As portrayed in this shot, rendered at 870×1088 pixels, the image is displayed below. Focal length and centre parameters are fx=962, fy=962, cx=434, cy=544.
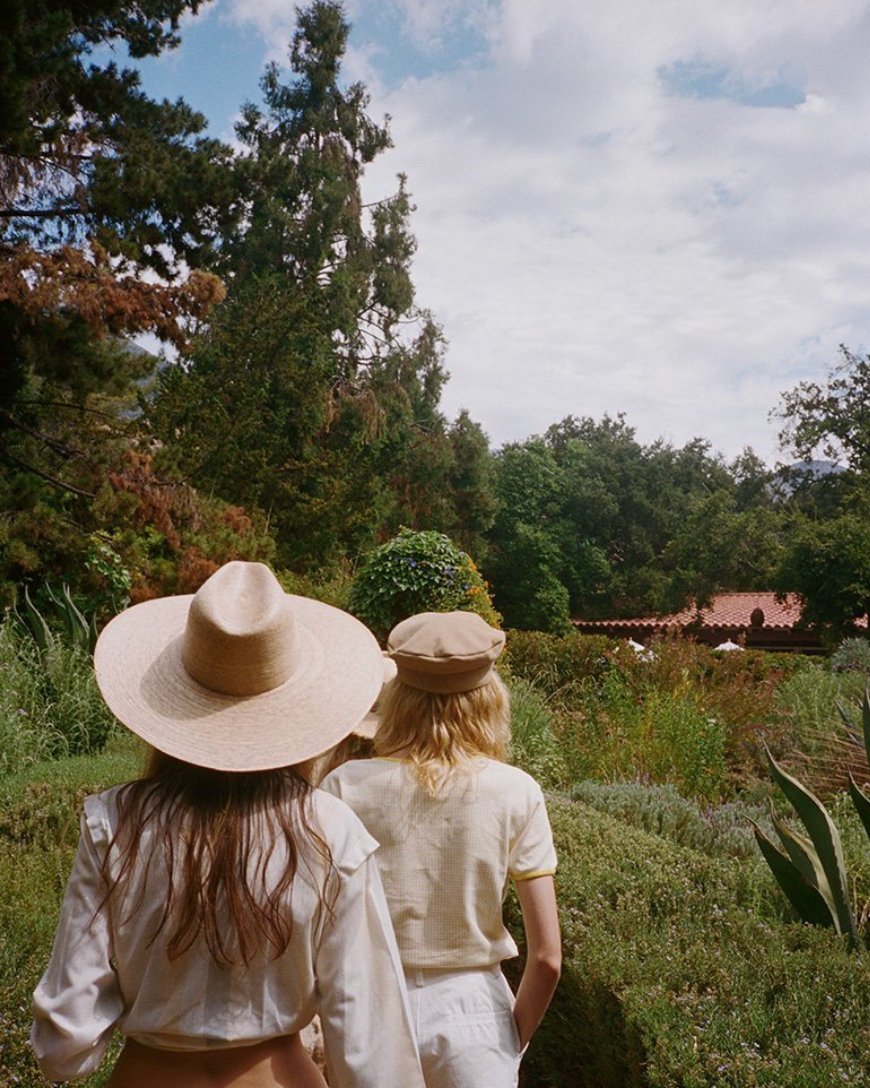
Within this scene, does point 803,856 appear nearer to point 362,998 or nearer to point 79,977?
point 362,998

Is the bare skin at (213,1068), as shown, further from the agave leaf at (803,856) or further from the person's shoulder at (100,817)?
the agave leaf at (803,856)

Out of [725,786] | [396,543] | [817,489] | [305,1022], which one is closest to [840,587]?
[817,489]

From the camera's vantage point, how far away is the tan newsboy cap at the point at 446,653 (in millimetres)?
2379

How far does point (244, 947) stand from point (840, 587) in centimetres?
2404

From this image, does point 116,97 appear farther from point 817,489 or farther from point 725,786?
point 817,489

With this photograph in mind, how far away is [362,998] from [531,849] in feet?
2.65

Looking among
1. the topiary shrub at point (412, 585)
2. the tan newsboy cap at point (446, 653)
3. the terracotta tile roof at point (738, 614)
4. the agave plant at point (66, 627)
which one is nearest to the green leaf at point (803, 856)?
the tan newsboy cap at point (446, 653)

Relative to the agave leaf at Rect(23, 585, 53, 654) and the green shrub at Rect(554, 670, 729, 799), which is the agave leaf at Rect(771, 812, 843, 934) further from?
the agave leaf at Rect(23, 585, 53, 654)

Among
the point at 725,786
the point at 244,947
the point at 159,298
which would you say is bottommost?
the point at 725,786

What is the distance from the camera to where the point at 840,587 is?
2334 cm

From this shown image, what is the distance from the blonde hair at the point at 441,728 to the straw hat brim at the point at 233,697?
615 mm

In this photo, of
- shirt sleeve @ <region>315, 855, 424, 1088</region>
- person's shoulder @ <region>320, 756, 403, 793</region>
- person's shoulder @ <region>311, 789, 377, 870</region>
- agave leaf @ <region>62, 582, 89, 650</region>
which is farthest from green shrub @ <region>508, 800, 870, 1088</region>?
agave leaf @ <region>62, 582, 89, 650</region>

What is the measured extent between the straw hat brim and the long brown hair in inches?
2.5

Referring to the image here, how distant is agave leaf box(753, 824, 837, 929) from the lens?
12.5 feet
